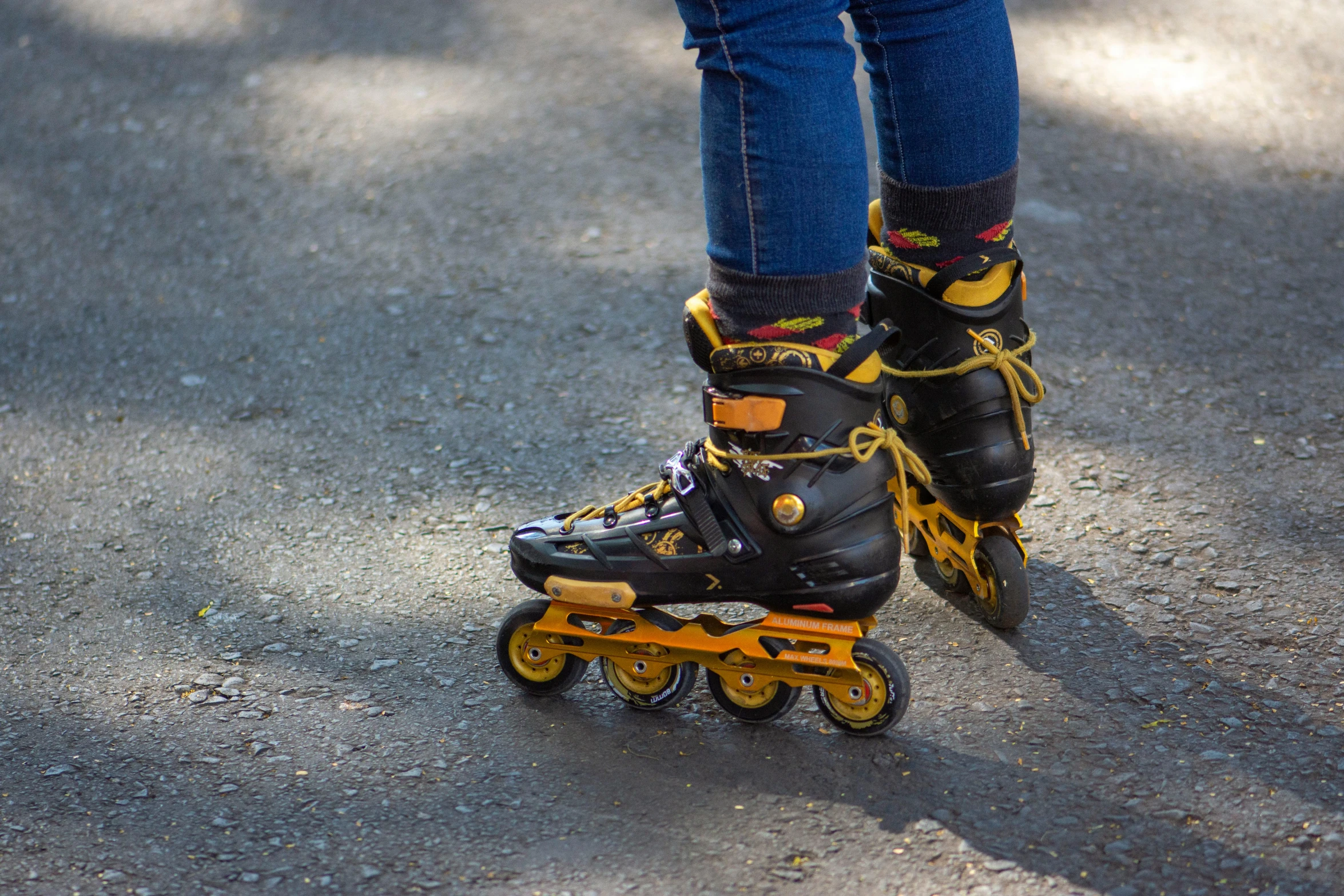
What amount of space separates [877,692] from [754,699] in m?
0.18

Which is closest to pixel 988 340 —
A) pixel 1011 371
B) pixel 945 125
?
pixel 1011 371

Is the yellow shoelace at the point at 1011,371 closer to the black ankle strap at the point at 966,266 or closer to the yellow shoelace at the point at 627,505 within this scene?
the black ankle strap at the point at 966,266

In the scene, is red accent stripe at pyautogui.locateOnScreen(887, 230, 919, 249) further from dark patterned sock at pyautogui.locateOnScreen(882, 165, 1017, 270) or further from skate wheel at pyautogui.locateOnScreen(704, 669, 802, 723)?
skate wheel at pyautogui.locateOnScreen(704, 669, 802, 723)

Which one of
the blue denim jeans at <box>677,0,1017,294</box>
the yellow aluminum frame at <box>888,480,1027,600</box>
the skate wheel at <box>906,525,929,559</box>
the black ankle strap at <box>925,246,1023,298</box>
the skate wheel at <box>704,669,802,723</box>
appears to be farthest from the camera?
the skate wheel at <box>906,525,929,559</box>

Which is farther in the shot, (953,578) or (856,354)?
(953,578)

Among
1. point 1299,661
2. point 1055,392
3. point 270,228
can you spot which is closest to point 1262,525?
point 1299,661

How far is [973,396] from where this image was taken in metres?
1.83

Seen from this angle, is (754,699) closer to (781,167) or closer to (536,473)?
(781,167)

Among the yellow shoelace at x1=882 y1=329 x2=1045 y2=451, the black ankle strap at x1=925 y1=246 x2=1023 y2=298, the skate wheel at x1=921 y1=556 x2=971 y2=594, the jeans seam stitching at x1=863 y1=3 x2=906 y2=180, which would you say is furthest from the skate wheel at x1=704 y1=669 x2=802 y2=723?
the jeans seam stitching at x1=863 y1=3 x2=906 y2=180

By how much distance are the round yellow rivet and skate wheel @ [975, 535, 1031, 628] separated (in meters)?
0.44

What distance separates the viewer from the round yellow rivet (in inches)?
63.2

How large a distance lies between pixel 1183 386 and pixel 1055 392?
29 centimetres

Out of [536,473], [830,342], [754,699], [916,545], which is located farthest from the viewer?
[536,473]

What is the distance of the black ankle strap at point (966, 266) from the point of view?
1.81 m
